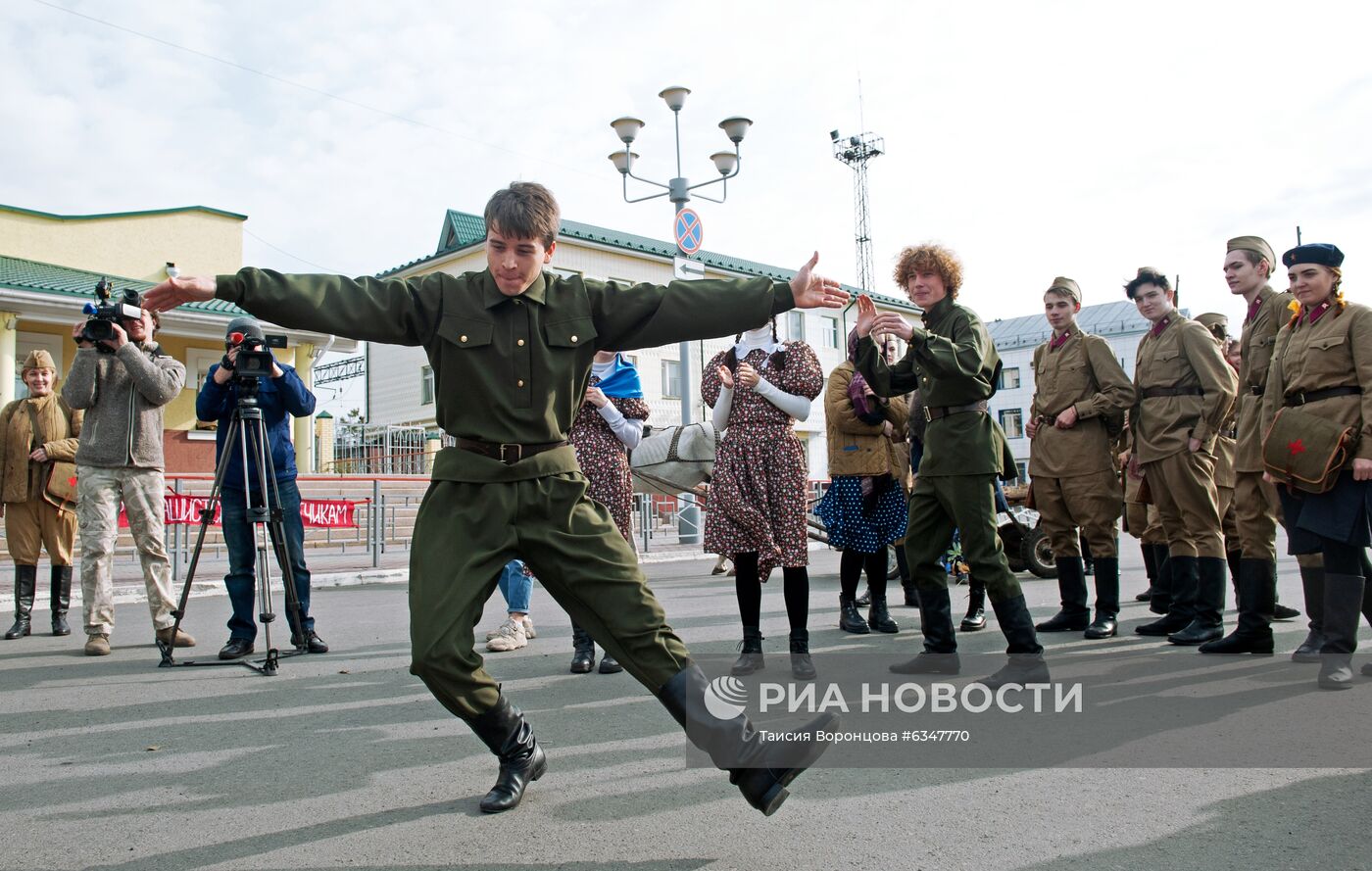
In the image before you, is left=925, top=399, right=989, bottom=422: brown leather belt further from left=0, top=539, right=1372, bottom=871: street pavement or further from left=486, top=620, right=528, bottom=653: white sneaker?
left=486, top=620, right=528, bottom=653: white sneaker

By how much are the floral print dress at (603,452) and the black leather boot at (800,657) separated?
51.0 inches

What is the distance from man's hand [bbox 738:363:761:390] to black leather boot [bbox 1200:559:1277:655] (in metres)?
2.94

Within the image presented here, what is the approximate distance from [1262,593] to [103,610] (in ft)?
23.0

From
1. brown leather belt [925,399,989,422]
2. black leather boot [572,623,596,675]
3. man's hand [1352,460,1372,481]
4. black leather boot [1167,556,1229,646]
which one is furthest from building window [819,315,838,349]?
man's hand [1352,460,1372,481]

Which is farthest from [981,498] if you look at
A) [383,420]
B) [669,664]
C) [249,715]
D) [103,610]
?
[383,420]

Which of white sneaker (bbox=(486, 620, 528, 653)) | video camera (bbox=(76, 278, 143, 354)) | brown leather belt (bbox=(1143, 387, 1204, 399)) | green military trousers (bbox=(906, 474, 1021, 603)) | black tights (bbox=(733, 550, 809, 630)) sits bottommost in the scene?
white sneaker (bbox=(486, 620, 528, 653))

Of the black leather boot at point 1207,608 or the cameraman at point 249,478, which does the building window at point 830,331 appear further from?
the cameraman at point 249,478

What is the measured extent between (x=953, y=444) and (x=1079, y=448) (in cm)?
213

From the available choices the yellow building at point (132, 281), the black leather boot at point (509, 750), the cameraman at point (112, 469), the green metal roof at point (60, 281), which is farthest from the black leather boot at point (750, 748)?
the green metal roof at point (60, 281)

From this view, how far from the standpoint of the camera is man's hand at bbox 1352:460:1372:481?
15.7 ft

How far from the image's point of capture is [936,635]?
17.0 feet

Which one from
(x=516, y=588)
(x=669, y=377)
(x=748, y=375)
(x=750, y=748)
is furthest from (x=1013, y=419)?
(x=750, y=748)

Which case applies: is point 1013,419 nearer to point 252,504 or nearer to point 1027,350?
point 1027,350

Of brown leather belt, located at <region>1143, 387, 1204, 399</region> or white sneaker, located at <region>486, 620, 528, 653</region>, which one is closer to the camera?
white sneaker, located at <region>486, 620, 528, 653</region>
